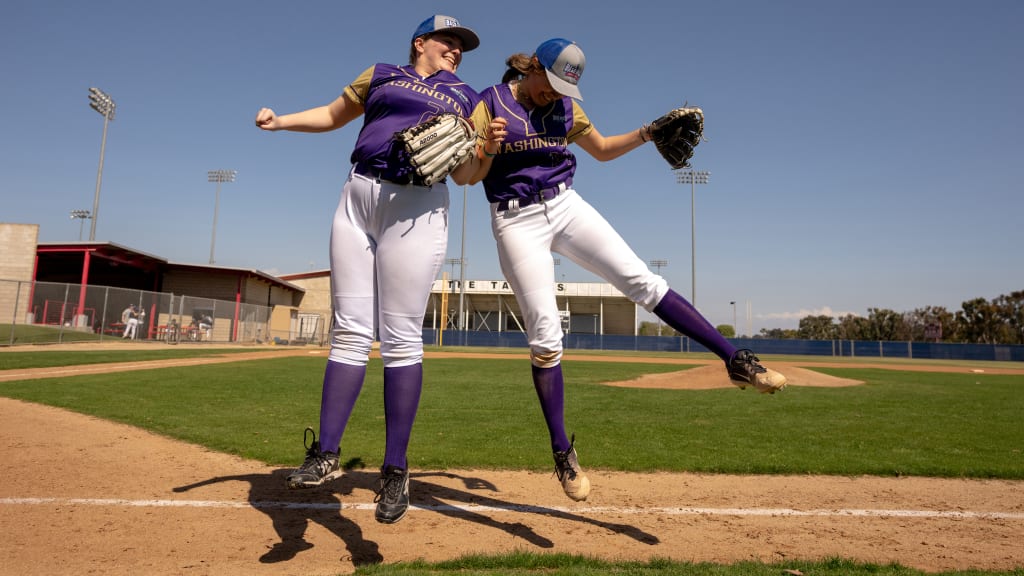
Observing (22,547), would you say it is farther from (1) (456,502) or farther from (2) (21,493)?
(1) (456,502)

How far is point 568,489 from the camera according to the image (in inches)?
112

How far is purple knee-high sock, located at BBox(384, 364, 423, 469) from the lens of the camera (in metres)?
2.48

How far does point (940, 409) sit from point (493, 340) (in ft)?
132

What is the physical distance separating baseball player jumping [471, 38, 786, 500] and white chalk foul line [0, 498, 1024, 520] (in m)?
0.49

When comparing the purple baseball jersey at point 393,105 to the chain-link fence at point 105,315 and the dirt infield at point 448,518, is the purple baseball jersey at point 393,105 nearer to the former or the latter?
the dirt infield at point 448,518

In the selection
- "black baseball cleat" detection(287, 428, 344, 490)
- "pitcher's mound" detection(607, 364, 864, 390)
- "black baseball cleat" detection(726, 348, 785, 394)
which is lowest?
"pitcher's mound" detection(607, 364, 864, 390)

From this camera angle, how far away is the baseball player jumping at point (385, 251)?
2516 millimetres

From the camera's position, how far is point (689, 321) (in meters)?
2.89

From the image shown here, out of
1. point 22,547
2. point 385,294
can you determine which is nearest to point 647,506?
point 385,294

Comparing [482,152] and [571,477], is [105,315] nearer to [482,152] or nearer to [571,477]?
[482,152]

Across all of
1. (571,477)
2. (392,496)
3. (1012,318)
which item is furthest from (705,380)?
A: (1012,318)

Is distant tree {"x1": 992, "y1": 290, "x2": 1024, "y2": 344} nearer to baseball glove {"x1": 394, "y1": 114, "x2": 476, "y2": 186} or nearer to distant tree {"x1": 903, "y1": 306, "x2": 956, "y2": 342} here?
distant tree {"x1": 903, "y1": 306, "x2": 956, "y2": 342}

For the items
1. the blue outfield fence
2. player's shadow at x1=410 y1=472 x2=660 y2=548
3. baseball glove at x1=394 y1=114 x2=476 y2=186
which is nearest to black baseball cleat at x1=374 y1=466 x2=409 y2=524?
player's shadow at x1=410 y1=472 x2=660 y2=548

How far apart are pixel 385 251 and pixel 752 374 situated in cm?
178
